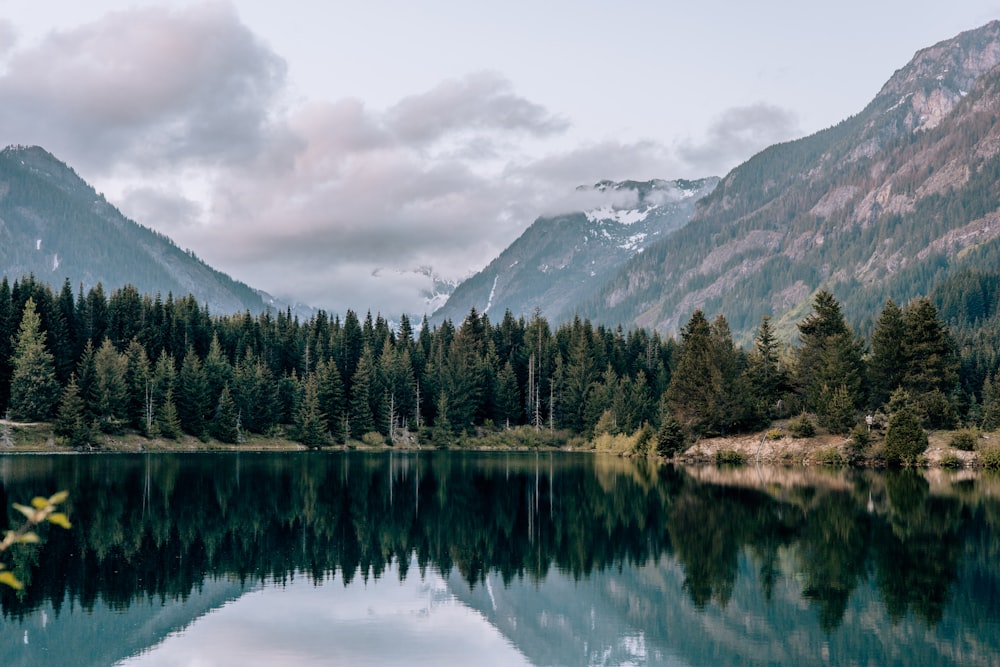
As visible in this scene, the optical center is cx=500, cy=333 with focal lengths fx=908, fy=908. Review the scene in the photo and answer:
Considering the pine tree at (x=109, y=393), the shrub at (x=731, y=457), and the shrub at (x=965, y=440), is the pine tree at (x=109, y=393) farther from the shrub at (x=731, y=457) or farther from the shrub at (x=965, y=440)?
the shrub at (x=965, y=440)

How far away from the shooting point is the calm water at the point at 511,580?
24984 mm

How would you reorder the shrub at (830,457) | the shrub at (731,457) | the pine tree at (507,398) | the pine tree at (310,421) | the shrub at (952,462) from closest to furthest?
1. the shrub at (952,462)
2. the shrub at (830,457)
3. the shrub at (731,457)
4. the pine tree at (310,421)
5. the pine tree at (507,398)

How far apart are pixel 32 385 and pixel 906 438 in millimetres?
106779

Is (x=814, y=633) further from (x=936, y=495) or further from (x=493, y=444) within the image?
(x=493, y=444)

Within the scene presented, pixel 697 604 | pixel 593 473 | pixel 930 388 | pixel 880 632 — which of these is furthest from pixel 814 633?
pixel 930 388

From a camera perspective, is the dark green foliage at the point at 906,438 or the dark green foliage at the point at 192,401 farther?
the dark green foliage at the point at 192,401

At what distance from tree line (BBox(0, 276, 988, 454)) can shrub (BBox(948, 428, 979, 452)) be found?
4.07 meters

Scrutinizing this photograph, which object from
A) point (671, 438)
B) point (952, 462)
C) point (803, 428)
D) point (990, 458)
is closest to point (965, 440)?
point (952, 462)

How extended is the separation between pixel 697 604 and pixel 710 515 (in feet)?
71.3

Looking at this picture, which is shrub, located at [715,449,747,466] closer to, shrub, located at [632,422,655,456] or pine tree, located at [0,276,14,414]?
shrub, located at [632,422,655,456]

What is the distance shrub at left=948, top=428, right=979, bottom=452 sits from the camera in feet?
289

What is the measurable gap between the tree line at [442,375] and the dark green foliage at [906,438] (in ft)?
3.50

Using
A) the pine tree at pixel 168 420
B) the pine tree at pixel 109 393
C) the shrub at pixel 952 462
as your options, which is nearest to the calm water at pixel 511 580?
the shrub at pixel 952 462

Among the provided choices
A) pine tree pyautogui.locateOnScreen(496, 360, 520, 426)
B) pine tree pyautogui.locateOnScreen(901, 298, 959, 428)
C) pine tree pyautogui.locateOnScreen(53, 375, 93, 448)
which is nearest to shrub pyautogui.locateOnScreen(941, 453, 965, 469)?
pine tree pyautogui.locateOnScreen(901, 298, 959, 428)
